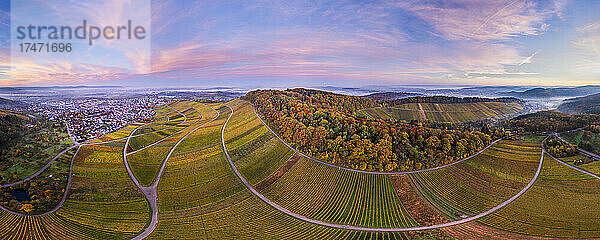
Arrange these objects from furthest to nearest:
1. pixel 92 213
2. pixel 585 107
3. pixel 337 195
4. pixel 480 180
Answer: pixel 585 107, pixel 480 180, pixel 337 195, pixel 92 213

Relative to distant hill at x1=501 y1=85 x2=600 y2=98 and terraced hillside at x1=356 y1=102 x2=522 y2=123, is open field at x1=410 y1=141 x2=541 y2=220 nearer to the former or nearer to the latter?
terraced hillside at x1=356 y1=102 x2=522 y2=123

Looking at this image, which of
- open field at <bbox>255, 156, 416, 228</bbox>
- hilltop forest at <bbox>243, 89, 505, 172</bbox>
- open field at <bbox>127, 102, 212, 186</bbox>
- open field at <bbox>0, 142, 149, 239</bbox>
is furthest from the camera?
hilltop forest at <bbox>243, 89, 505, 172</bbox>

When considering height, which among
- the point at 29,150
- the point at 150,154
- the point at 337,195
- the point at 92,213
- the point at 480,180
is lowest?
the point at 92,213

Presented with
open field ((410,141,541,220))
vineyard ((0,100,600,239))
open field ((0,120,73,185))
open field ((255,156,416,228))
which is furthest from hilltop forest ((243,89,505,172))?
open field ((0,120,73,185))

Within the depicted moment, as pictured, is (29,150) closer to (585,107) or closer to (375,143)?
(375,143)

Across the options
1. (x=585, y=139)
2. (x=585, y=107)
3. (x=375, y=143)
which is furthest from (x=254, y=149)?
(x=585, y=107)

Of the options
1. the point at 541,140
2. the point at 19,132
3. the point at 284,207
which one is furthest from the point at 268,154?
the point at 541,140
